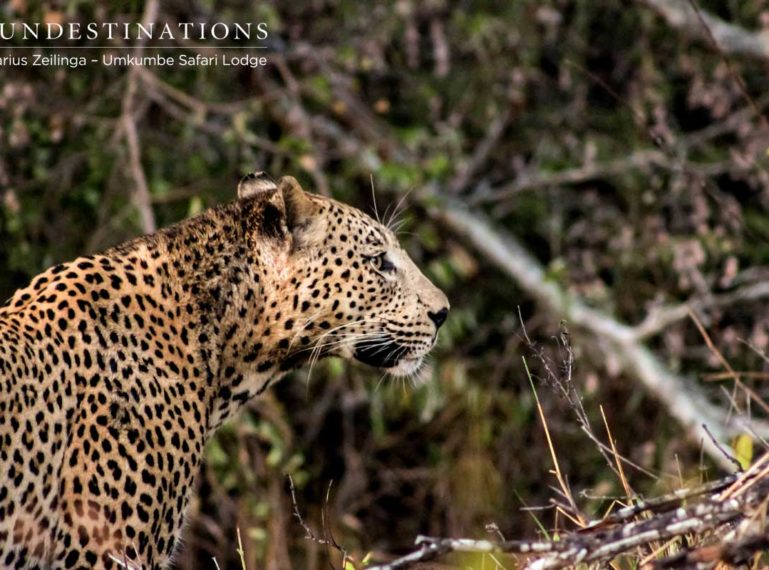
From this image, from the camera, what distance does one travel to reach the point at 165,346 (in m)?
4.71

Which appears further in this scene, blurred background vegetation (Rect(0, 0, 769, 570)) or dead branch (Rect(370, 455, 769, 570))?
blurred background vegetation (Rect(0, 0, 769, 570))

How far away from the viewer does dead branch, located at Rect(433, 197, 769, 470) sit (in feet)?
28.4

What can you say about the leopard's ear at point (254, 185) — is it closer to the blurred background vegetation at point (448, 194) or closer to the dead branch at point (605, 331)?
the blurred background vegetation at point (448, 194)

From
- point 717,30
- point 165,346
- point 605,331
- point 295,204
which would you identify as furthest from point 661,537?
point 717,30

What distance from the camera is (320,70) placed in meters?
9.57

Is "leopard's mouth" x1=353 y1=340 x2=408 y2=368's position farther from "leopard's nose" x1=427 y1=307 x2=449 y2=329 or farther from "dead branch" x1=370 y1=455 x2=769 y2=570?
"dead branch" x1=370 y1=455 x2=769 y2=570

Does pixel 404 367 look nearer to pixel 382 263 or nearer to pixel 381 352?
pixel 381 352

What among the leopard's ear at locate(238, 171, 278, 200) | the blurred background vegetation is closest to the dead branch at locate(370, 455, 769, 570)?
the leopard's ear at locate(238, 171, 278, 200)

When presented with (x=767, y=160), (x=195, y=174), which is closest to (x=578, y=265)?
(x=767, y=160)

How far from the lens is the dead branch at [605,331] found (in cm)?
865

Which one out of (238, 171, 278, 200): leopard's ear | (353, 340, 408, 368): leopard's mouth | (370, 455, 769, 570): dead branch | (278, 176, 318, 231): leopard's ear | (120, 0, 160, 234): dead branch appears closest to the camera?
(370, 455, 769, 570): dead branch

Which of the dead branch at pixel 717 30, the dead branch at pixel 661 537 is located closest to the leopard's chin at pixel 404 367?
the dead branch at pixel 661 537

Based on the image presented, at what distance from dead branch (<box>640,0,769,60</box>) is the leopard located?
4217 millimetres

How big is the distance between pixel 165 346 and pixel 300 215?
25.9 inches
